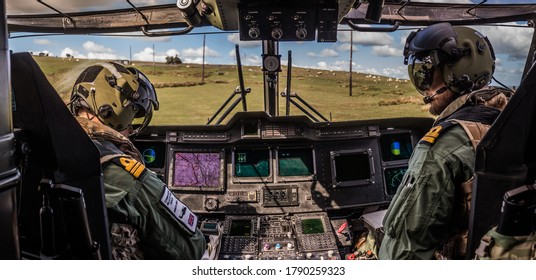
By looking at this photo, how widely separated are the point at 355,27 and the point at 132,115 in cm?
226

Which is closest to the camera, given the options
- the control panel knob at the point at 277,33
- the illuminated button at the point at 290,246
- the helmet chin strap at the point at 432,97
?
the helmet chin strap at the point at 432,97

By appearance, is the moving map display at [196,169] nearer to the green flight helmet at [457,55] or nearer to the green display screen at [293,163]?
the green display screen at [293,163]

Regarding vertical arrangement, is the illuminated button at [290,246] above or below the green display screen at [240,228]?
below

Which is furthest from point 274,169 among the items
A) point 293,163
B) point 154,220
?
point 154,220

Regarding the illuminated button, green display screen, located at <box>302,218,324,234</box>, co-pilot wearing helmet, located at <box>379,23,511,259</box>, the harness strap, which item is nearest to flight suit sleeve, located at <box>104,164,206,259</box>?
co-pilot wearing helmet, located at <box>379,23,511,259</box>

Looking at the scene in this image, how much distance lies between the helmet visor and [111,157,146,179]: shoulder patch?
1.13 metres

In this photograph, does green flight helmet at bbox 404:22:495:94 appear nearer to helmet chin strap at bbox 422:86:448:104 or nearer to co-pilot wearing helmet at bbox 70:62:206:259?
helmet chin strap at bbox 422:86:448:104

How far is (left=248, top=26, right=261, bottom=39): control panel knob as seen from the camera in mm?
2467

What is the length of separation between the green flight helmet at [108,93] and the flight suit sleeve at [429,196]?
1.04 m

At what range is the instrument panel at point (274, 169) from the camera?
3189 mm

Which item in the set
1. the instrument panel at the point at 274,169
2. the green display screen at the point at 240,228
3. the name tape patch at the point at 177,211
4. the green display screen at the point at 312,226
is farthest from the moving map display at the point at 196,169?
the name tape patch at the point at 177,211

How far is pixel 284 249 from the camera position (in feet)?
9.55

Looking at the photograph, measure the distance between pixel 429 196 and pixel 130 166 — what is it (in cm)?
→ 94
